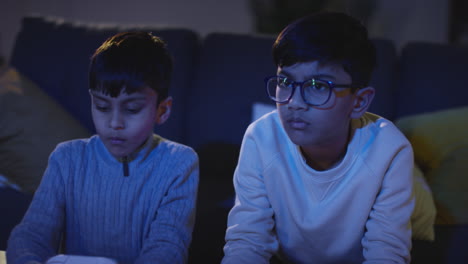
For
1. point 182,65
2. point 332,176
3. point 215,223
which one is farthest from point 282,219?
point 182,65

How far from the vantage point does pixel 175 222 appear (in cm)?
106

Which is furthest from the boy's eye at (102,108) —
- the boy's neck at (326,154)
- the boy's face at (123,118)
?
the boy's neck at (326,154)

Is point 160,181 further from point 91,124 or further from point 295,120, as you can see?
point 91,124

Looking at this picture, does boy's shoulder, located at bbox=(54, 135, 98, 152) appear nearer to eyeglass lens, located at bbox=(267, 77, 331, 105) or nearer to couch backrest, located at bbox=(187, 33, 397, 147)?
eyeglass lens, located at bbox=(267, 77, 331, 105)

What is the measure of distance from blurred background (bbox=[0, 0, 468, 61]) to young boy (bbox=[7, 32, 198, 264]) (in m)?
2.40

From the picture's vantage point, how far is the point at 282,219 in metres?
1.16

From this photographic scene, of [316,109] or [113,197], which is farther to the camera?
[113,197]

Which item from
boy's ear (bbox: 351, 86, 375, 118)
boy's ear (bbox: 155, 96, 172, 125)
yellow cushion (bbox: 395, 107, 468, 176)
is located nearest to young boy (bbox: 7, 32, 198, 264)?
boy's ear (bbox: 155, 96, 172, 125)

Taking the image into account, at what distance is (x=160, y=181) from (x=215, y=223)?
1.72ft

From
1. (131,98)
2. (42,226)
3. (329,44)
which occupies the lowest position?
(42,226)

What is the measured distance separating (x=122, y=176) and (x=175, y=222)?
189 millimetres

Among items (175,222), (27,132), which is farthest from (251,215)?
(27,132)

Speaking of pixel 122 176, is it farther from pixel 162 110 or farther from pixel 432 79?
pixel 432 79

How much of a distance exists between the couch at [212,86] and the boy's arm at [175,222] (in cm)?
56
